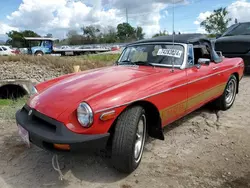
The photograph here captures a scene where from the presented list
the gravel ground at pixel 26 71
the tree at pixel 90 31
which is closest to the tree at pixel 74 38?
the tree at pixel 90 31

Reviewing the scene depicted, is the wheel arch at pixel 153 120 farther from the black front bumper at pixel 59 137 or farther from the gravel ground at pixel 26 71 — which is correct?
the gravel ground at pixel 26 71

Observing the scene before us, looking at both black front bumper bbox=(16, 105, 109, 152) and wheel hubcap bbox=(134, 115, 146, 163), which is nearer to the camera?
black front bumper bbox=(16, 105, 109, 152)

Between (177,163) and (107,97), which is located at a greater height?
(107,97)

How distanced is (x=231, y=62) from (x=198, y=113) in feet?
4.23

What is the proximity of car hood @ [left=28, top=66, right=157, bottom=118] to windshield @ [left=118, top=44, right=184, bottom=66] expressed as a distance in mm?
335

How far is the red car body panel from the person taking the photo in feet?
8.68

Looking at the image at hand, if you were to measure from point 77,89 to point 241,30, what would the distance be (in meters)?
8.46

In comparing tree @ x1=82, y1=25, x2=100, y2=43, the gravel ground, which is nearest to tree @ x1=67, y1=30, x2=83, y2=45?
tree @ x1=82, y1=25, x2=100, y2=43

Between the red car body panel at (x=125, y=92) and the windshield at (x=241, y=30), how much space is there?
588 centimetres

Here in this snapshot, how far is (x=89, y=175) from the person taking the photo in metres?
2.95

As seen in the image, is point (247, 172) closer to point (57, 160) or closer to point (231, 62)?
point (57, 160)

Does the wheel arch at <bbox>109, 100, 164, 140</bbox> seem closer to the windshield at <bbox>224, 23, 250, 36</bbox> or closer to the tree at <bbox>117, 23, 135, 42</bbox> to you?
the windshield at <bbox>224, 23, 250, 36</bbox>

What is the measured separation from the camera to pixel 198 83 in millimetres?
3980

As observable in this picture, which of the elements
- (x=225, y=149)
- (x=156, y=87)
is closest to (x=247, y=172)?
(x=225, y=149)
